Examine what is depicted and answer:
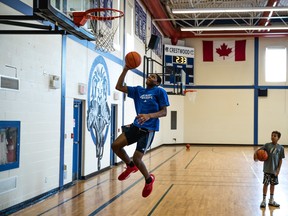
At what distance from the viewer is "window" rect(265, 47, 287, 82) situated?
2347 centimetres

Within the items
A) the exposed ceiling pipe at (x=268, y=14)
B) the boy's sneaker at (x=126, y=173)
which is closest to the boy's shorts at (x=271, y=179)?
the boy's sneaker at (x=126, y=173)

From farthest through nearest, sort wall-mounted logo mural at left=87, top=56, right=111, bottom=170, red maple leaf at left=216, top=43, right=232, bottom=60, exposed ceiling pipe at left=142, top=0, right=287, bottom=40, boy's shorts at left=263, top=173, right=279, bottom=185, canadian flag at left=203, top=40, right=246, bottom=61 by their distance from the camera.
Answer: red maple leaf at left=216, top=43, right=232, bottom=60 → canadian flag at left=203, top=40, right=246, bottom=61 → exposed ceiling pipe at left=142, top=0, right=287, bottom=40 → wall-mounted logo mural at left=87, top=56, right=111, bottom=170 → boy's shorts at left=263, top=173, right=279, bottom=185

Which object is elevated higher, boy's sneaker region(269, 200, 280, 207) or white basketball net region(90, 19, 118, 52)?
white basketball net region(90, 19, 118, 52)

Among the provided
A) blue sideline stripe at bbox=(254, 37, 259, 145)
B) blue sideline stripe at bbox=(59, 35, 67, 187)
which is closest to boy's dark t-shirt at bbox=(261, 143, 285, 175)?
blue sideline stripe at bbox=(59, 35, 67, 187)

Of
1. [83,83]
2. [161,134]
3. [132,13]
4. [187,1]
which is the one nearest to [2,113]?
[83,83]

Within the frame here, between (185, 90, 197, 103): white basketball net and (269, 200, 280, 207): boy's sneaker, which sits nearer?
(269, 200, 280, 207): boy's sneaker

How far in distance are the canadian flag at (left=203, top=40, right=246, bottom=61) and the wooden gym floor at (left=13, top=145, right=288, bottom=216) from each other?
10929 mm

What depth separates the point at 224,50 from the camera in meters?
23.9

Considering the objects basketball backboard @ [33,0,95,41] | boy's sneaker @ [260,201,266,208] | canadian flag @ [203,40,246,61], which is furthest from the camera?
canadian flag @ [203,40,246,61]

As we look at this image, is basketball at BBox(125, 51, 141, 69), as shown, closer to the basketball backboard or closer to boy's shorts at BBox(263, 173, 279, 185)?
the basketball backboard

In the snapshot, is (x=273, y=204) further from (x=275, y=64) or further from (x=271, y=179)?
(x=275, y=64)

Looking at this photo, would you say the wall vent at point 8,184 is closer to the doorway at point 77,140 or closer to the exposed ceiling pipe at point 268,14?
the doorway at point 77,140

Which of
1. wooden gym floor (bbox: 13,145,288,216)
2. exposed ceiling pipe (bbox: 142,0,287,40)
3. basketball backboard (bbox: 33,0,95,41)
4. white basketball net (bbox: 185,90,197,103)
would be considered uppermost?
exposed ceiling pipe (bbox: 142,0,287,40)

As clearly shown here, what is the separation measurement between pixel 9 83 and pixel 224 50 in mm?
18417
